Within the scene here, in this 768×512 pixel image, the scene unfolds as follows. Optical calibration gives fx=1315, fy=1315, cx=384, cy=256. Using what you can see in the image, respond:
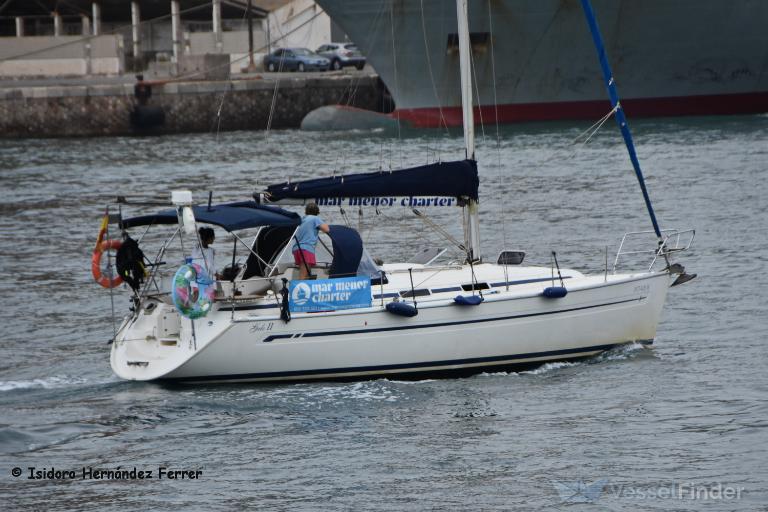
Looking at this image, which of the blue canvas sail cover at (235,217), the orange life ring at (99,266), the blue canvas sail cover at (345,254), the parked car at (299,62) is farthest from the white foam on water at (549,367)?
the parked car at (299,62)

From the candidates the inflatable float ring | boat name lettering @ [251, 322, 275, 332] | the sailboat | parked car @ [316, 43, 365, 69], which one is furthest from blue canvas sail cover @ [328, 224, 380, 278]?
parked car @ [316, 43, 365, 69]

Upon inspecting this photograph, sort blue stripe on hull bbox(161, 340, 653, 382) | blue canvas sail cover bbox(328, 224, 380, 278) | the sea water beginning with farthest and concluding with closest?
blue canvas sail cover bbox(328, 224, 380, 278) < blue stripe on hull bbox(161, 340, 653, 382) < the sea water

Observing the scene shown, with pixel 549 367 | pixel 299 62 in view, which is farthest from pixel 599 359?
pixel 299 62

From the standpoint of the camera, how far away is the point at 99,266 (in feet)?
52.4

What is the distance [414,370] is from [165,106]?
151ft

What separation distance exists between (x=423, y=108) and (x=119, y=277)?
37965 millimetres

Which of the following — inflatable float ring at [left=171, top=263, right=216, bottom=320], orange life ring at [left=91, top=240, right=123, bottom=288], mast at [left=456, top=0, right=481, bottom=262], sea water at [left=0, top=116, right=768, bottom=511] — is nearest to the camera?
sea water at [left=0, top=116, right=768, bottom=511]

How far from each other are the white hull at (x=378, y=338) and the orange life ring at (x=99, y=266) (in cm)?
57

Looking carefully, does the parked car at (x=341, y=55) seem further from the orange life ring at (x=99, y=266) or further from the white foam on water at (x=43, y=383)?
the white foam on water at (x=43, y=383)

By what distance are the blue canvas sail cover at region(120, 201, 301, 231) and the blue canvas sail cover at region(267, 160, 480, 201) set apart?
1.69 feet

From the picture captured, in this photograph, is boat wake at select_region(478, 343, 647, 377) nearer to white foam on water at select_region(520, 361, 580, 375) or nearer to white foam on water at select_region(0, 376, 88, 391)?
white foam on water at select_region(520, 361, 580, 375)

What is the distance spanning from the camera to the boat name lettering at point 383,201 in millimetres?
16844

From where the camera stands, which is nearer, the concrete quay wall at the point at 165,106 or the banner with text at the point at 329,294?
the banner with text at the point at 329,294

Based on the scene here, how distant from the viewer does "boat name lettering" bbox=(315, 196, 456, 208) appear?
1684 cm
